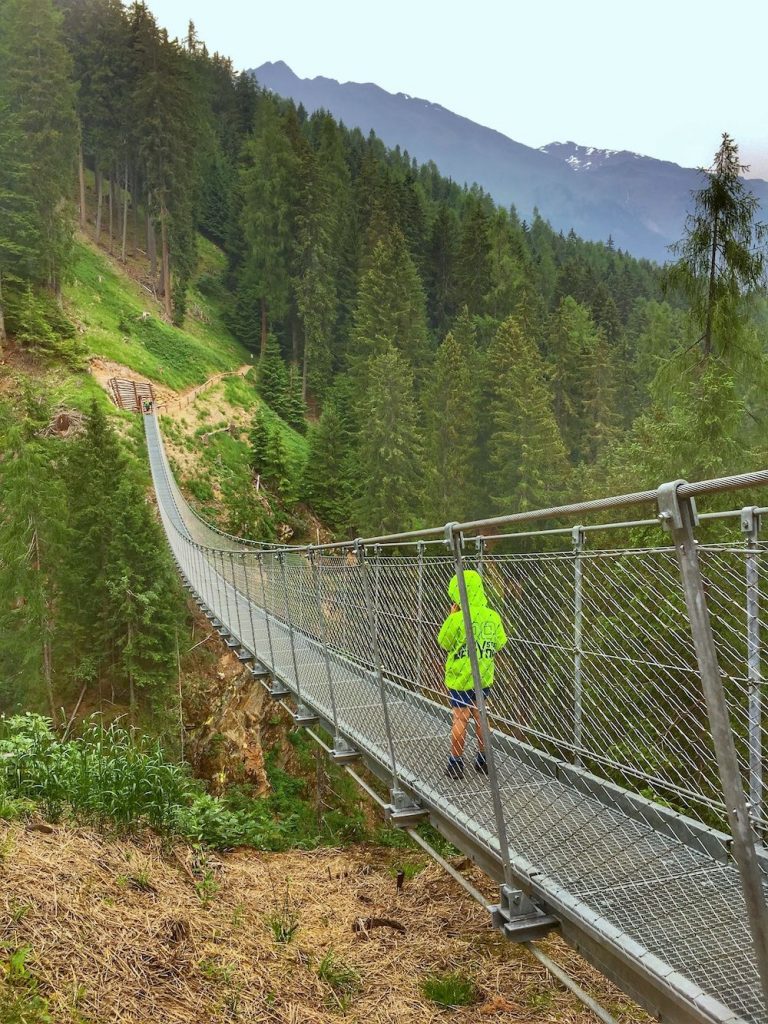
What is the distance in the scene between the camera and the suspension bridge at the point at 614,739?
1558 mm

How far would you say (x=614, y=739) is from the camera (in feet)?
7.66

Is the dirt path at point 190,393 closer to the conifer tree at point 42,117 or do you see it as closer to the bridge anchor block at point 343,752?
the conifer tree at point 42,117

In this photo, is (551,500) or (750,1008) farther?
(551,500)

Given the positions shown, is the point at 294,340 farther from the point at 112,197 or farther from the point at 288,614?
the point at 288,614

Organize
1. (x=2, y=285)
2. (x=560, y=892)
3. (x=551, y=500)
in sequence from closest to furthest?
(x=560, y=892)
(x=551, y=500)
(x=2, y=285)

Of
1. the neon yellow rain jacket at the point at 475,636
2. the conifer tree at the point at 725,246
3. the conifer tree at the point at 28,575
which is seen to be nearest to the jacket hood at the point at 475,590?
the neon yellow rain jacket at the point at 475,636

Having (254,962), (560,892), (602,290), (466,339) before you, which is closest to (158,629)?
(254,962)

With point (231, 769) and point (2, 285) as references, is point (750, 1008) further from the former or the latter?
point (2, 285)

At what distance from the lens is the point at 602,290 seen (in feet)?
152

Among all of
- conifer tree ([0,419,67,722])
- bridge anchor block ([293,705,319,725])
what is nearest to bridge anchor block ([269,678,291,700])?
bridge anchor block ([293,705,319,725])

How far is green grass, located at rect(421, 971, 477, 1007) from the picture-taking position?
9.68ft

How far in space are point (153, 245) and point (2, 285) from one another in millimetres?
14830

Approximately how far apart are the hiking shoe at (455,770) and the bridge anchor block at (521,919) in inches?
31.5

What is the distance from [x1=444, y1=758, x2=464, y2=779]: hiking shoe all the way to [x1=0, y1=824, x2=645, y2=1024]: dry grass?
85 cm
